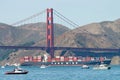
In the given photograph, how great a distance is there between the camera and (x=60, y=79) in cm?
11244

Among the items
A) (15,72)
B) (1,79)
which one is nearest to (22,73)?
(15,72)

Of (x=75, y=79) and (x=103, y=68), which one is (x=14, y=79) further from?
(x=103, y=68)

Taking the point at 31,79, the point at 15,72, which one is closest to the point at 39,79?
the point at 31,79

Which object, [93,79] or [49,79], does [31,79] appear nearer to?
[49,79]

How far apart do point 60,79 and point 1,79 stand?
11858mm

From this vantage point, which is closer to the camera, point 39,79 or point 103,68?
point 39,79

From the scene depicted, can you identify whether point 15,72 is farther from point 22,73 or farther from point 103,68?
point 103,68

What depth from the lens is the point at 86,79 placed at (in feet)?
368

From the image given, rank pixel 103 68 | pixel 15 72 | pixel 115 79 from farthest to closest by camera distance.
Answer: pixel 103 68 → pixel 15 72 → pixel 115 79

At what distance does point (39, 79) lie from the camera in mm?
114312

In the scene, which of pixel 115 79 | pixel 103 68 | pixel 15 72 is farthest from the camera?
pixel 103 68

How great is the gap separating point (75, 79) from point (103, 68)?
7046 centimetres

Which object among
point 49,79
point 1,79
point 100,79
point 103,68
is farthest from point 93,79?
point 103,68

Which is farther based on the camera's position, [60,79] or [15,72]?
[15,72]
